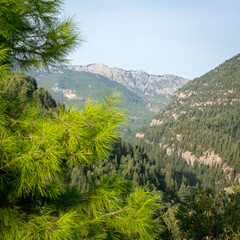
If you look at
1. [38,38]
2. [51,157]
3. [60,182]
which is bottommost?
[60,182]

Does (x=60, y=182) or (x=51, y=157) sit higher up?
(x=51, y=157)

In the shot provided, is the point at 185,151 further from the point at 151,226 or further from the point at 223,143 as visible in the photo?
the point at 151,226

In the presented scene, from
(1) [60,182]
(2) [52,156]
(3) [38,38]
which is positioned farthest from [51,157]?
(3) [38,38]

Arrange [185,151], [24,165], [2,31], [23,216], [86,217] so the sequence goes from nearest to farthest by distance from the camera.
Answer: [24,165]
[23,216]
[2,31]
[86,217]
[185,151]

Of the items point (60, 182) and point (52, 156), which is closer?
point (52, 156)

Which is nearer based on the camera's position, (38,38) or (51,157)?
(51,157)

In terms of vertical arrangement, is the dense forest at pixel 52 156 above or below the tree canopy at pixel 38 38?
below

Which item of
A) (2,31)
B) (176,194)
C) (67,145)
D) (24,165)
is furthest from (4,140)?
(176,194)

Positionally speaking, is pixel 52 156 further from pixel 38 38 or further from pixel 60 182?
pixel 38 38

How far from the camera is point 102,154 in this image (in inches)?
164

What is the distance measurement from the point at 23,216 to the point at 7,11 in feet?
11.9

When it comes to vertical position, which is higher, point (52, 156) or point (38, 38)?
point (38, 38)

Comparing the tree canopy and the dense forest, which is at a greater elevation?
the tree canopy

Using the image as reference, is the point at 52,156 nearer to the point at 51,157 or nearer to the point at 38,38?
the point at 51,157
